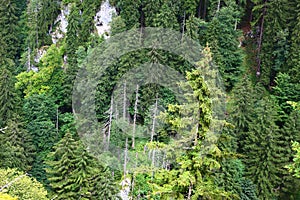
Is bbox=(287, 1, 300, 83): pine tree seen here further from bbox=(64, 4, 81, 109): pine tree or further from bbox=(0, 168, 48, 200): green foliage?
bbox=(0, 168, 48, 200): green foliage

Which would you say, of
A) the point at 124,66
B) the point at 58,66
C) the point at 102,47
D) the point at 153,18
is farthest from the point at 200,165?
the point at 58,66

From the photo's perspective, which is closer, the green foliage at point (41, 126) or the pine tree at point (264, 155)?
the pine tree at point (264, 155)

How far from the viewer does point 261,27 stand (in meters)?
53.6

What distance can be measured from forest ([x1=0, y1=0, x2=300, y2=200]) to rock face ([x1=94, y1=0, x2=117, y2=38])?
132mm

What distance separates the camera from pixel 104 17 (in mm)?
57250

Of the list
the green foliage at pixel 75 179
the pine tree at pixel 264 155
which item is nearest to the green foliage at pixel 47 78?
the green foliage at pixel 75 179

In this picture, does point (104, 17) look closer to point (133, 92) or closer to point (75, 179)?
point (133, 92)

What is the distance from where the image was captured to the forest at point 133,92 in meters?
37.3

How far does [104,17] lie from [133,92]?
16.4 meters

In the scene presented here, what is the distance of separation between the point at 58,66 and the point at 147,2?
14.0m

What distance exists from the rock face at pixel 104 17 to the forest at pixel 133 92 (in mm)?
132

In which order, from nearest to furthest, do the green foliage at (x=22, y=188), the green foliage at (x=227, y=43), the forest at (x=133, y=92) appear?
the green foliage at (x=22, y=188) → the forest at (x=133, y=92) → the green foliage at (x=227, y=43)

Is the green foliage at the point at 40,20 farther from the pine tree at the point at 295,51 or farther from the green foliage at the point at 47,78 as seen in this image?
the pine tree at the point at 295,51

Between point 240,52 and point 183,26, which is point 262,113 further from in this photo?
point 183,26
